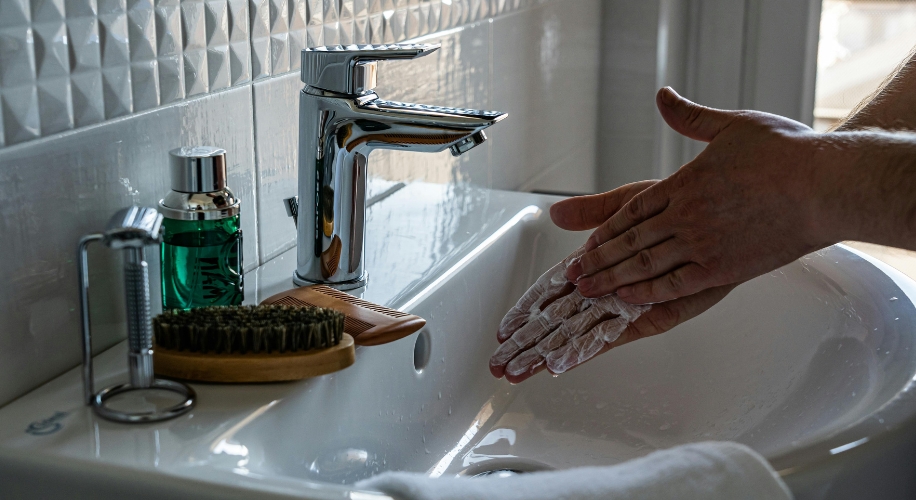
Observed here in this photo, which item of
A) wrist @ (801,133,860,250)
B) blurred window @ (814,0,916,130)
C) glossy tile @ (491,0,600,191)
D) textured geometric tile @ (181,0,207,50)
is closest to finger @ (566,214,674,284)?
wrist @ (801,133,860,250)

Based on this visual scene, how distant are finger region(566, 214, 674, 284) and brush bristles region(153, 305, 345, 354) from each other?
0.25 metres

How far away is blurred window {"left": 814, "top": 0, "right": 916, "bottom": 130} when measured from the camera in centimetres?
157

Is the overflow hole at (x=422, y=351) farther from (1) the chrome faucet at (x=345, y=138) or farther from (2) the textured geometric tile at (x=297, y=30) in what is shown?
(2) the textured geometric tile at (x=297, y=30)

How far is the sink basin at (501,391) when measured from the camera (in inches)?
18.1

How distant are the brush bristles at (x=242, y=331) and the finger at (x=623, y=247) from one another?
0.82 ft

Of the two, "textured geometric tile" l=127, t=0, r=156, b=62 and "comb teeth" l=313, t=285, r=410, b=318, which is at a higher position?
"textured geometric tile" l=127, t=0, r=156, b=62

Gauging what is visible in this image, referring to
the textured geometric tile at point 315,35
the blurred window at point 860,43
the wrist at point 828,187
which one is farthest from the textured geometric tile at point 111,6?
the blurred window at point 860,43

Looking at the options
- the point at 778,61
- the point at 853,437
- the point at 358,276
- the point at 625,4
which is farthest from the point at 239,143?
the point at 778,61

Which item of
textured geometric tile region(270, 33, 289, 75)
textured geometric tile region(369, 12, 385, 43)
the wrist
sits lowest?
the wrist

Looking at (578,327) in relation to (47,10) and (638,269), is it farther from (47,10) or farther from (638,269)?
(47,10)

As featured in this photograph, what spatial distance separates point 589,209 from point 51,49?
448 mm

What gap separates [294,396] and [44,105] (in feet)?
0.71

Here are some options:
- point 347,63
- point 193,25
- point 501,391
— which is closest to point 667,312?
point 501,391

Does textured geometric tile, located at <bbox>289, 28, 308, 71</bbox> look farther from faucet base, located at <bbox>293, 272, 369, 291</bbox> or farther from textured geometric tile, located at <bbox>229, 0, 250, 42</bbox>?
faucet base, located at <bbox>293, 272, 369, 291</bbox>
